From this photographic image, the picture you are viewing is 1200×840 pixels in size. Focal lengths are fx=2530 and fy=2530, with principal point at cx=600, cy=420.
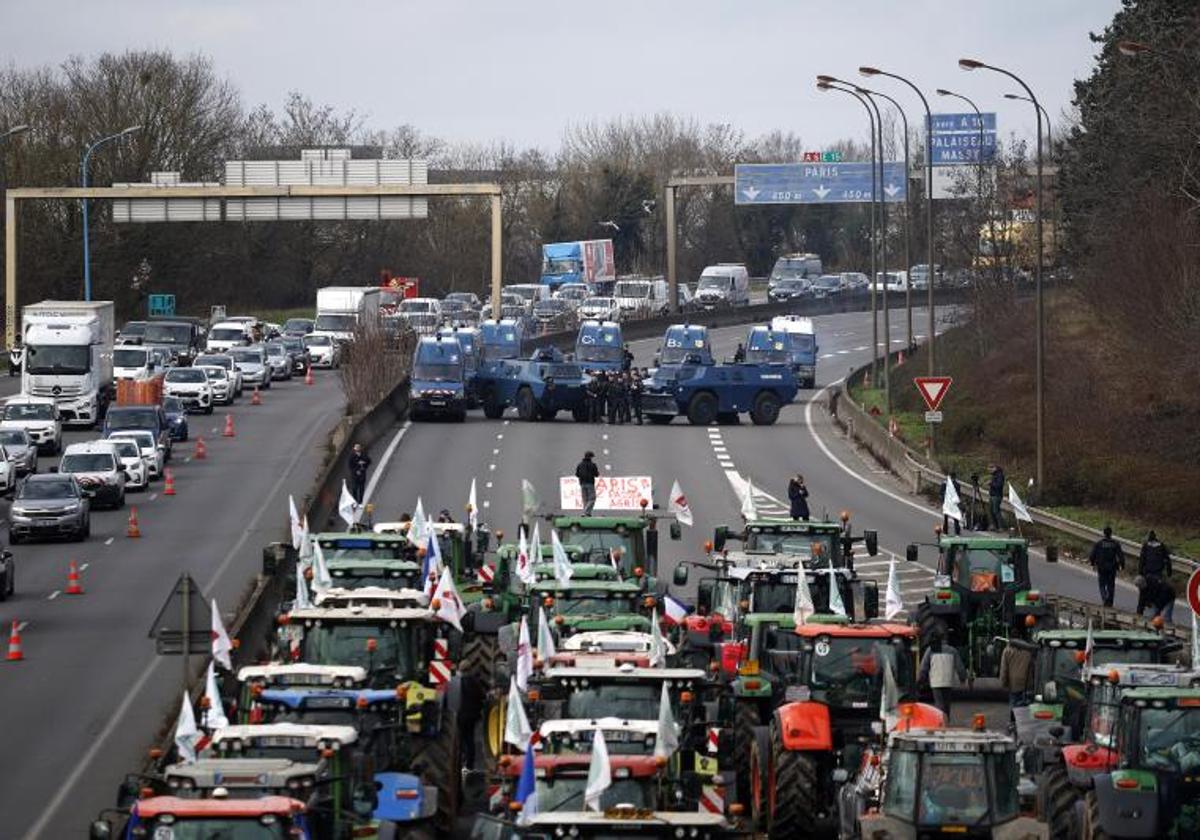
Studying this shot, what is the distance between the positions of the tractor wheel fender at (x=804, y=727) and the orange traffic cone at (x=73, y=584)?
69.5ft

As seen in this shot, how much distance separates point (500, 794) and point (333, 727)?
51.6 inches

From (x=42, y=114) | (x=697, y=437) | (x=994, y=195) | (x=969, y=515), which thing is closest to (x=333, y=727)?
(x=969, y=515)

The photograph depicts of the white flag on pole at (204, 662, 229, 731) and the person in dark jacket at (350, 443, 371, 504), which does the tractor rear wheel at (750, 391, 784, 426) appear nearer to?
the person in dark jacket at (350, 443, 371, 504)

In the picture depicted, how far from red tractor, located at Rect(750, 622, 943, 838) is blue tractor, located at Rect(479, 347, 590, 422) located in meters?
42.5

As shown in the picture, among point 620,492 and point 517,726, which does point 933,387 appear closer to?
point 620,492

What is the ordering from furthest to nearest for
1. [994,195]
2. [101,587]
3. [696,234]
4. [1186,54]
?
[696,234] → [994,195] → [1186,54] → [101,587]

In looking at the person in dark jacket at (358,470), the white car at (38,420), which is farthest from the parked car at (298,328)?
the person in dark jacket at (358,470)

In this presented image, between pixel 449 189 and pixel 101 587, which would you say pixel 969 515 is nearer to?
pixel 101 587

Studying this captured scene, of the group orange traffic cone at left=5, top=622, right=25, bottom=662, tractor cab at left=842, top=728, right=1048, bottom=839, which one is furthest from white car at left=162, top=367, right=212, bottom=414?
tractor cab at left=842, top=728, right=1048, bottom=839

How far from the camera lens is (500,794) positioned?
18.4 meters

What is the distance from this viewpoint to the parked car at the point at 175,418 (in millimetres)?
63500

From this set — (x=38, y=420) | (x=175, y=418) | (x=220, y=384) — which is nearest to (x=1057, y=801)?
(x=38, y=420)

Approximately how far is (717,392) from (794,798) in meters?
46.2

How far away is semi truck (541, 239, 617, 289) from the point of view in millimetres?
121125
